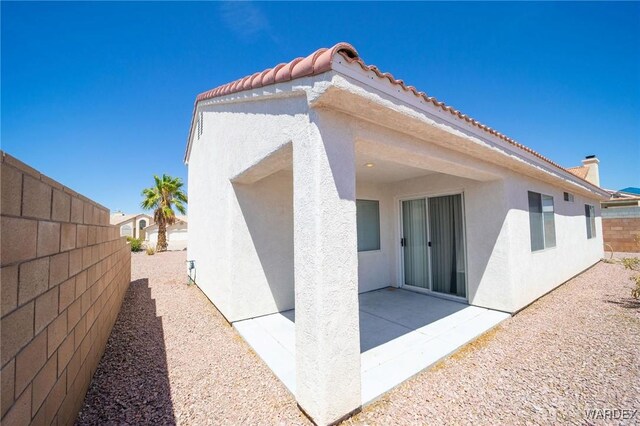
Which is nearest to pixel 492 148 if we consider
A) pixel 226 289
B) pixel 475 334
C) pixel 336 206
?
pixel 475 334

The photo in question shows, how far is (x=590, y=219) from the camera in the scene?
13.6m

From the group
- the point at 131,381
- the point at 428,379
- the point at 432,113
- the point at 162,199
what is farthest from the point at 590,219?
the point at 162,199

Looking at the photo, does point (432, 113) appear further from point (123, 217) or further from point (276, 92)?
point (123, 217)

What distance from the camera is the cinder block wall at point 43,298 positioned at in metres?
1.80

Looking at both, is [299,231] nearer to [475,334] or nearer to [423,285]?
[475,334]

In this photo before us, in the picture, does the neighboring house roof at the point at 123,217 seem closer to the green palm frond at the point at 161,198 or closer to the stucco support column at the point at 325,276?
the green palm frond at the point at 161,198

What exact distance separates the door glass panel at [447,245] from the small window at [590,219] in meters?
10.4

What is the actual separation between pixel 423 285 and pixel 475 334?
10.5ft

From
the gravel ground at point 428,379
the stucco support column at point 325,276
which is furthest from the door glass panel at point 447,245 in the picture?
the stucco support column at point 325,276

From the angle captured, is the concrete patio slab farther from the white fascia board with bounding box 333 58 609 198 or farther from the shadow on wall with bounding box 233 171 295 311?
the white fascia board with bounding box 333 58 609 198

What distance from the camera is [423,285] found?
8.52 meters

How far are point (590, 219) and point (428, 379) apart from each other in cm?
1629

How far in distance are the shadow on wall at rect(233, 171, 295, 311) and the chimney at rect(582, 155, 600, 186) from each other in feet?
81.0

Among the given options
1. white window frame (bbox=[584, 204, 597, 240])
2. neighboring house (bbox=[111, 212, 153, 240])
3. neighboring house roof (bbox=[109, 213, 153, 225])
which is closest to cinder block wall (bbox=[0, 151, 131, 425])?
white window frame (bbox=[584, 204, 597, 240])
